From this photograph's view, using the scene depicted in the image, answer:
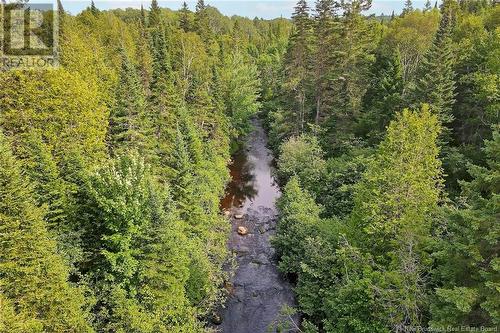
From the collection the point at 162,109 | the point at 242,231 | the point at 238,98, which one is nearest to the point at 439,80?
the point at 242,231

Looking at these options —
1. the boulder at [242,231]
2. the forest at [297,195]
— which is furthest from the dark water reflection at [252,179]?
the boulder at [242,231]

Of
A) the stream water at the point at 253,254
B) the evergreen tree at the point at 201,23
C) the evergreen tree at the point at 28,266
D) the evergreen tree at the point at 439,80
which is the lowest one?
the stream water at the point at 253,254

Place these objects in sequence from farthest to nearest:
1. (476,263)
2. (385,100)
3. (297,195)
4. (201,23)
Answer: (201,23) < (385,100) < (297,195) < (476,263)

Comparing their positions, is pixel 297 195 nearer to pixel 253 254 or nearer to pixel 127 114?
pixel 253 254

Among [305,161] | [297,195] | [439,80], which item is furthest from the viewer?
[305,161]

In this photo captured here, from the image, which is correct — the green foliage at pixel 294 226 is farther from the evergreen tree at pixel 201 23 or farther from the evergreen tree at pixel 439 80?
the evergreen tree at pixel 201 23

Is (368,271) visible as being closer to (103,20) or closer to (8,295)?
(8,295)

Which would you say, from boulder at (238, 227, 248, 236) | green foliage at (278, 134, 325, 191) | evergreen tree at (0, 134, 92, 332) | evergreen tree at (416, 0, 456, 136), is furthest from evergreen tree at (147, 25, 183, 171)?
evergreen tree at (416, 0, 456, 136)
